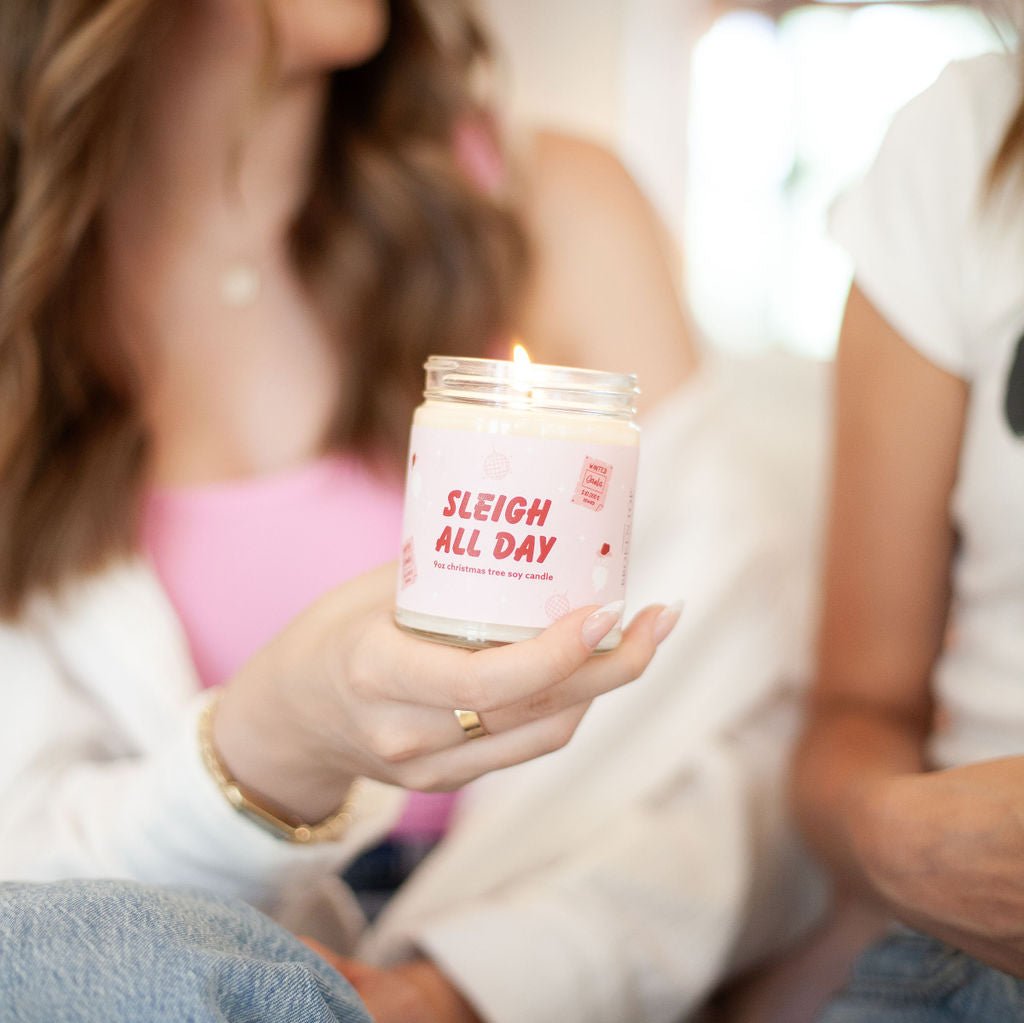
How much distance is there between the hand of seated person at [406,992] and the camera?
811 millimetres

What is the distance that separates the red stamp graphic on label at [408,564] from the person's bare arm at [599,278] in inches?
24.7

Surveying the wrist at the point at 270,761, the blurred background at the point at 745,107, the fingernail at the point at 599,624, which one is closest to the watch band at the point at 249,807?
the wrist at the point at 270,761

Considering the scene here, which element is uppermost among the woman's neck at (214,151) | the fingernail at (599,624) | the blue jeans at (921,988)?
the woman's neck at (214,151)

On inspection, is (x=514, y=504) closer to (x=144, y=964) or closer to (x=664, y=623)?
(x=664, y=623)

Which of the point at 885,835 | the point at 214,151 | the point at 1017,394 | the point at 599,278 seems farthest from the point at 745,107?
the point at 885,835

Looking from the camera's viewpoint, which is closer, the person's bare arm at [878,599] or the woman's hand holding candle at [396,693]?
the woman's hand holding candle at [396,693]

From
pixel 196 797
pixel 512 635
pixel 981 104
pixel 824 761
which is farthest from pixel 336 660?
pixel 981 104

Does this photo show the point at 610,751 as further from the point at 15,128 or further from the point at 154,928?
the point at 15,128

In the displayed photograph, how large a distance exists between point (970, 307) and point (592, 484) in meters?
0.41

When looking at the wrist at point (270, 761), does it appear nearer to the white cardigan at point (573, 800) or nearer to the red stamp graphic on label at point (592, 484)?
the white cardigan at point (573, 800)

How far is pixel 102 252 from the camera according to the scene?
3.92 feet

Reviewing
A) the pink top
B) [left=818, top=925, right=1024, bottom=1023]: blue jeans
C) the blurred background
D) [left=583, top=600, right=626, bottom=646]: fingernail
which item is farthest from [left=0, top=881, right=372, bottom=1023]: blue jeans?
the blurred background

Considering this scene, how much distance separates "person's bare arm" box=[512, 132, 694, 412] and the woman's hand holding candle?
0.57m

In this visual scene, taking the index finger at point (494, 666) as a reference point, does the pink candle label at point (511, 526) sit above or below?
above
